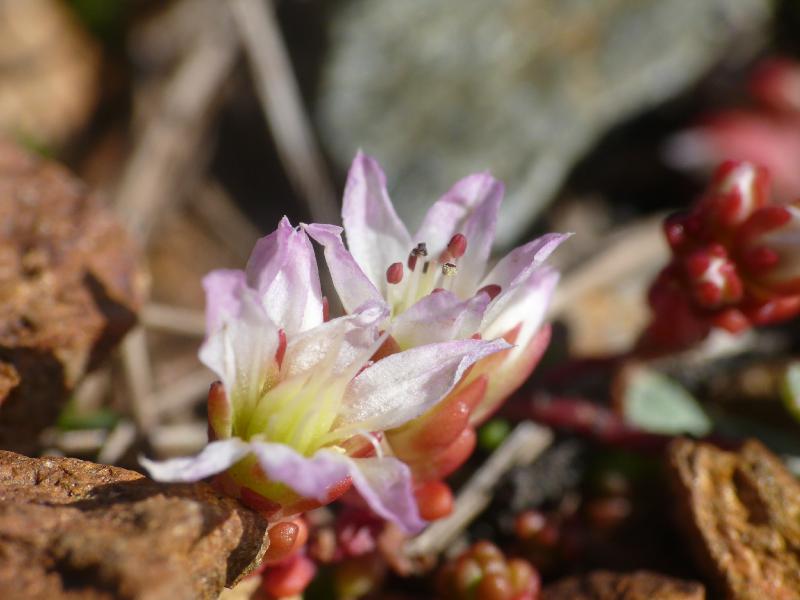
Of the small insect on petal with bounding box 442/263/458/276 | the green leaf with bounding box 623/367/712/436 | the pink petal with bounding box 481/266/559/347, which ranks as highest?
the small insect on petal with bounding box 442/263/458/276

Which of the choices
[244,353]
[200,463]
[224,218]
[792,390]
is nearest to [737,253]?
[792,390]

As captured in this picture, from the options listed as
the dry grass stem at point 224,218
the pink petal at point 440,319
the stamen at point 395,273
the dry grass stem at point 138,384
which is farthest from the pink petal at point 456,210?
the dry grass stem at point 224,218

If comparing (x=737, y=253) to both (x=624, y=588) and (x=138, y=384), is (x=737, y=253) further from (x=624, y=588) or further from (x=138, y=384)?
(x=138, y=384)

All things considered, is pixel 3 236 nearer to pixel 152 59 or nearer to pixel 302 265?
pixel 302 265

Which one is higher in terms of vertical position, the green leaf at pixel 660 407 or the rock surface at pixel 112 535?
the rock surface at pixel 112 535

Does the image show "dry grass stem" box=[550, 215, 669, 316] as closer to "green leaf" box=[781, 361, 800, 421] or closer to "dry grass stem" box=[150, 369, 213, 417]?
"green leaf" box=[781, 361, 800, 421]

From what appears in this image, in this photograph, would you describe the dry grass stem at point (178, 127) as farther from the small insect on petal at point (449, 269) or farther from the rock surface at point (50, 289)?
the small insect on petal at point (449, 269)

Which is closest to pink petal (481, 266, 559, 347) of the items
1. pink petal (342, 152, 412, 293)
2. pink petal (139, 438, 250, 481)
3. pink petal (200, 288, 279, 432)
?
pink petal (342, 152, 412, 293)
